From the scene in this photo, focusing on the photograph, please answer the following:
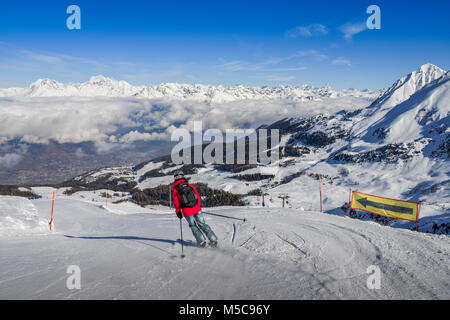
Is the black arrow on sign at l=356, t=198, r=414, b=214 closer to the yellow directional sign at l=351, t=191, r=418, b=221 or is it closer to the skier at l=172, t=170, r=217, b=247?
the yellow directional sign at l=351, t=191, r=418, b=221

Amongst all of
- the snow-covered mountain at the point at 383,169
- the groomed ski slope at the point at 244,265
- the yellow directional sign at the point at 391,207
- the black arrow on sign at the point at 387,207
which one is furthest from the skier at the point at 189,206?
the snow-covered mountain at the point at 383,169

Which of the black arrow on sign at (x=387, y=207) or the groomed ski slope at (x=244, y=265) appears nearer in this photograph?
the groomed ski slope at (x=244, y=265)

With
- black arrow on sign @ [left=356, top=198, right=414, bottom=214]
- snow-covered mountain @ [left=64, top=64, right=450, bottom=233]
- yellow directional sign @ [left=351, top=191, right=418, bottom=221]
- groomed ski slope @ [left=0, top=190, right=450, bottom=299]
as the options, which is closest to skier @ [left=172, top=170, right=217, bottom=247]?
groomed ski slope @ [left=0, top=190, right=450, bottom=299]

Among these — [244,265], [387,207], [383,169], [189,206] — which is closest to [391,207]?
[387,207]

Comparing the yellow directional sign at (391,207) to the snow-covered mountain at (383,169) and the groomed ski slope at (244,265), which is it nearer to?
the groomed ski slope at (244,265)

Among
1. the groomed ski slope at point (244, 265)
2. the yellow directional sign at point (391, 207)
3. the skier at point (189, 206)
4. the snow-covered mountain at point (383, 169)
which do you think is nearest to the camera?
the groomed ski slope at point (244, 265)

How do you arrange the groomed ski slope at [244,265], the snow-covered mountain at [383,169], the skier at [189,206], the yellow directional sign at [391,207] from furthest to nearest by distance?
1. the snow-covered mountain at [383,169]
2. the yellow directional sign at [391,207]
3. the skier at [189,206]
4. the groomed ski slope at [244,265]

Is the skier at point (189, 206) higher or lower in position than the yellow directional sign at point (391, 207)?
higher
